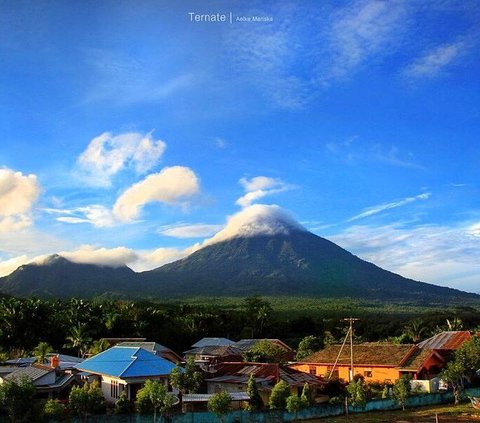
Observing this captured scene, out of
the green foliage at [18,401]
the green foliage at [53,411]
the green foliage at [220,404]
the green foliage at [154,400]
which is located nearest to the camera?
the green foliage at [18,401]

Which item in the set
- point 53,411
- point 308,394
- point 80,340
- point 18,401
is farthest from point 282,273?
point 18,401

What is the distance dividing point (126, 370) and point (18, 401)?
26.3 ft

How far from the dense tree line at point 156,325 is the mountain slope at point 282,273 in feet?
193

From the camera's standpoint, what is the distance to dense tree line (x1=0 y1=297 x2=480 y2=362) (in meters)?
58.0

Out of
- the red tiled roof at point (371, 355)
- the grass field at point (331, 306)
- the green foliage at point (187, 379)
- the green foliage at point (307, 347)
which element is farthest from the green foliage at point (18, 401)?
the grass field at point (331, 306)

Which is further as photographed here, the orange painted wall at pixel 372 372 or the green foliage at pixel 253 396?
the orange painted wall at pixel 372 372

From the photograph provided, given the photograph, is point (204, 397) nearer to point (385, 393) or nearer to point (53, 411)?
point (53, 411)

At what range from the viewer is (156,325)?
68188 mm

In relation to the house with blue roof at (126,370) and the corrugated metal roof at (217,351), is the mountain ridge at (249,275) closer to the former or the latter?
the corrugated metal roof at (217,351)

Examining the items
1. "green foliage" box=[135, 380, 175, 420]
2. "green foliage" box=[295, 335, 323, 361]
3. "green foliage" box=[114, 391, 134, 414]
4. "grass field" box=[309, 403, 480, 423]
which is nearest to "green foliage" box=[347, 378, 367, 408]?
"grass field" box=[309, 403, 480, 423]

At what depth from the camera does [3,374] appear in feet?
111

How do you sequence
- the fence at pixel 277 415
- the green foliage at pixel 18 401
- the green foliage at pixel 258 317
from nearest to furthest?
the green foliage at pixel 18 401 → the fence at pixel 277 415 → the green foliage at pixel 258 317

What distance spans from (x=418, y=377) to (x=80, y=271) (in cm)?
16346

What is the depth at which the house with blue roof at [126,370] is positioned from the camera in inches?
1228
